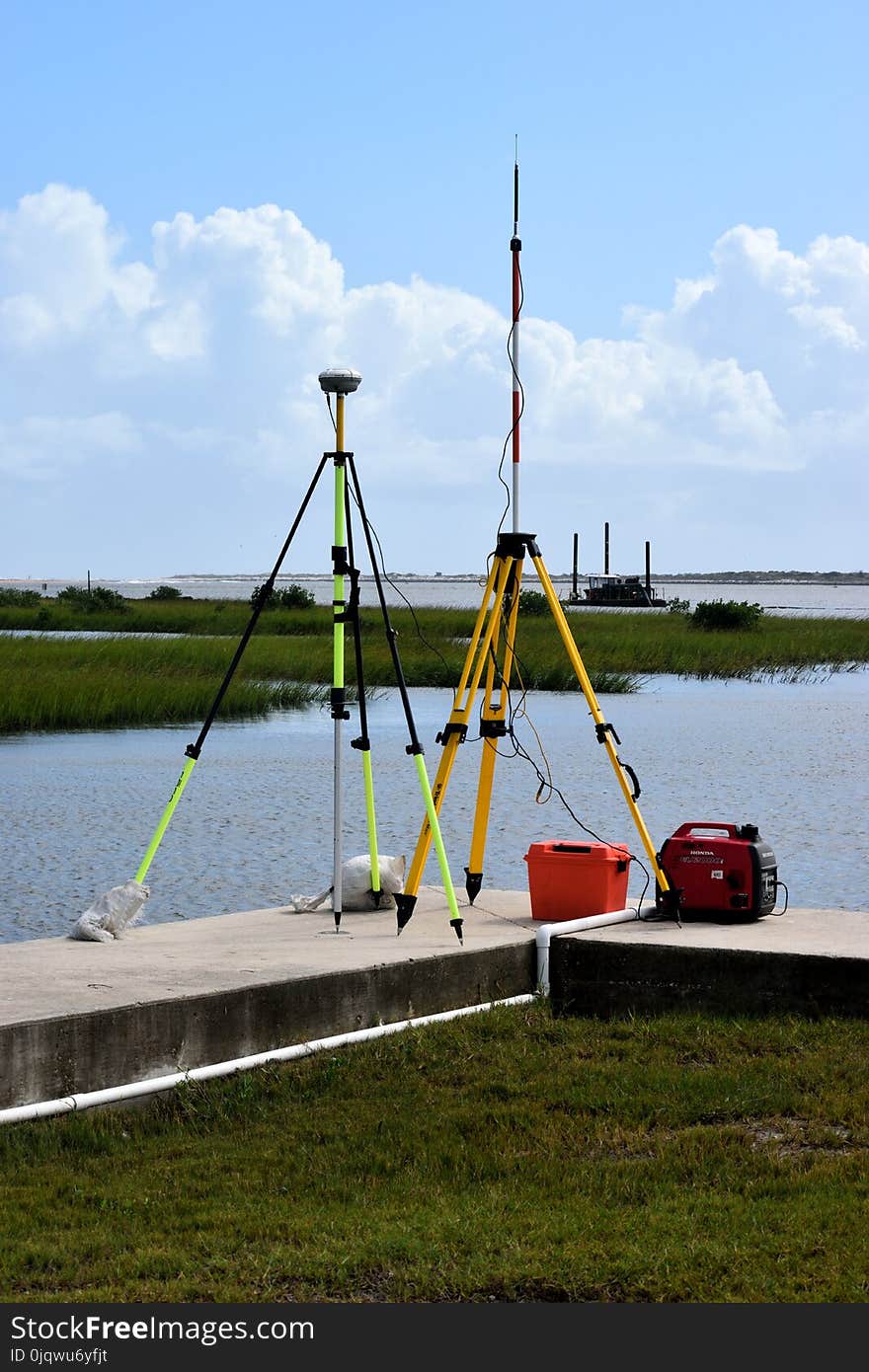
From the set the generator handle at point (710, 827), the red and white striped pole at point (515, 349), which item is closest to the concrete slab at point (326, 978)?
the generator handle at point (710, 827)

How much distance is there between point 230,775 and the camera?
23.3 m

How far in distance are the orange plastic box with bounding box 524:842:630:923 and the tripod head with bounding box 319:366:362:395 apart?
95.8 inches

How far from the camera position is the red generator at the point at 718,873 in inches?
336

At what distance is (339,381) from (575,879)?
271 centimetres

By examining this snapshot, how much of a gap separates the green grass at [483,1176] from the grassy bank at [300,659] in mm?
13601

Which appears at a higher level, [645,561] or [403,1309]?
[645,561]

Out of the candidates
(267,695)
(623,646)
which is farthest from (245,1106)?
(623,646)

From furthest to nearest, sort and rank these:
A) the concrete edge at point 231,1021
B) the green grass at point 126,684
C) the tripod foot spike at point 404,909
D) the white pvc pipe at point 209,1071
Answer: the green grass at point 126,684 → the tripod foot spike at point 404,909 → the concrete edge at point 231,1021 → the white pvc pipe at point 209,1071

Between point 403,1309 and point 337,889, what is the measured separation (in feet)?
13.5

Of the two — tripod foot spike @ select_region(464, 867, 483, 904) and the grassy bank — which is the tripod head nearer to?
tripod foot spike @ select_region(464, 867, 483, 904)

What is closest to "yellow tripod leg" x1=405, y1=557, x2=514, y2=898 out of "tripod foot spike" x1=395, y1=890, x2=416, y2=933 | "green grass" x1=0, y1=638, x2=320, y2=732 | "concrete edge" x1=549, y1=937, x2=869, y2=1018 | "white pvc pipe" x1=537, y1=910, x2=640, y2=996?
"tripod foot spike" x1=395, y1=890, x2=416, y2=933

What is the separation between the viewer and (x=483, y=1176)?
5590mm

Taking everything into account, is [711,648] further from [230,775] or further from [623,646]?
[230,775]

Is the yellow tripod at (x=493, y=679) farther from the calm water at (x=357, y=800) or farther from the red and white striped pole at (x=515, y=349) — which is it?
the calm water at (x=357, y=800)
